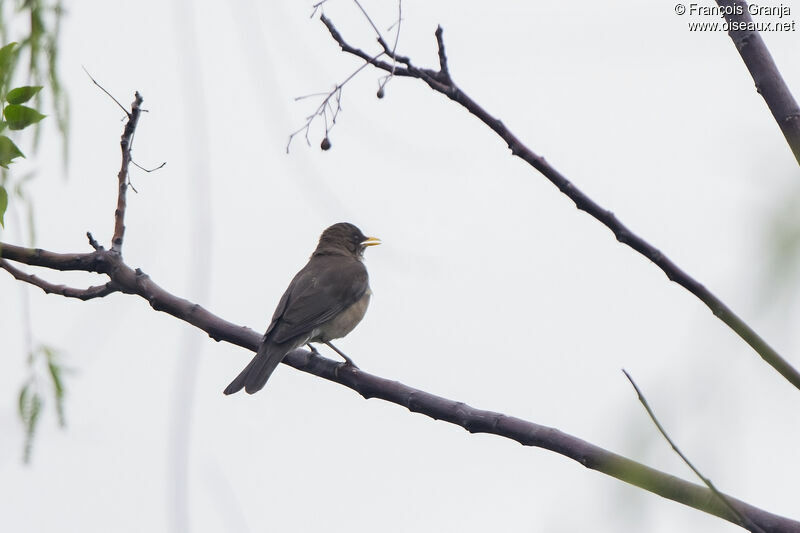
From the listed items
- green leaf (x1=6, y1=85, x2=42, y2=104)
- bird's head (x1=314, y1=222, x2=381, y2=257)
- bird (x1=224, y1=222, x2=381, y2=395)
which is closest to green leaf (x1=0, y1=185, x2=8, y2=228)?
green leaf (x1=6, y1=85, x2=42, y2=104)

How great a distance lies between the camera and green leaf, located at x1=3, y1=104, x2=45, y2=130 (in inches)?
95.7

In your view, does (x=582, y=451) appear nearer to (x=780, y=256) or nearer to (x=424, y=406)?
(x=424, y=406)

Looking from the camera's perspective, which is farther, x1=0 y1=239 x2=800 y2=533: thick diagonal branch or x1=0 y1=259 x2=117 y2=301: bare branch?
x1=0 y1=259 x2=117 y2=301: bare branch

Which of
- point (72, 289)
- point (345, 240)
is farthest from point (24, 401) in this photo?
point (345, 240)

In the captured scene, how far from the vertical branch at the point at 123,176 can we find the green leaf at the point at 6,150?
928 millimetres

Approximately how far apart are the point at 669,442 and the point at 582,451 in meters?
1.38

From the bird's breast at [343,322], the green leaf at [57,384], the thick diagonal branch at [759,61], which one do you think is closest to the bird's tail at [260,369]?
the bird's breast at [343,322]

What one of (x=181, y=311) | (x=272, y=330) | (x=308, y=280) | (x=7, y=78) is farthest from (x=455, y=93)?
(x=308, y=280)

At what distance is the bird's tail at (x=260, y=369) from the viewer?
532 cm

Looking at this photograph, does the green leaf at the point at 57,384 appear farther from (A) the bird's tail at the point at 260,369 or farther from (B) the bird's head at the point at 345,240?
(B) the bird's head at the point at 345,240

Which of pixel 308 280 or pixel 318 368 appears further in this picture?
pixel 308 280

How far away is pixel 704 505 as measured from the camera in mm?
1859

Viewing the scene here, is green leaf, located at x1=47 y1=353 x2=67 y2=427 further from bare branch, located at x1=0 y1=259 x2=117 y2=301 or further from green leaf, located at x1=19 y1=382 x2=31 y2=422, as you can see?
bare branch, located at x1=0 y1=259 x2=117 y2=301

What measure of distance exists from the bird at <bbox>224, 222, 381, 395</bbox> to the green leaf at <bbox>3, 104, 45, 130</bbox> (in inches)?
108
